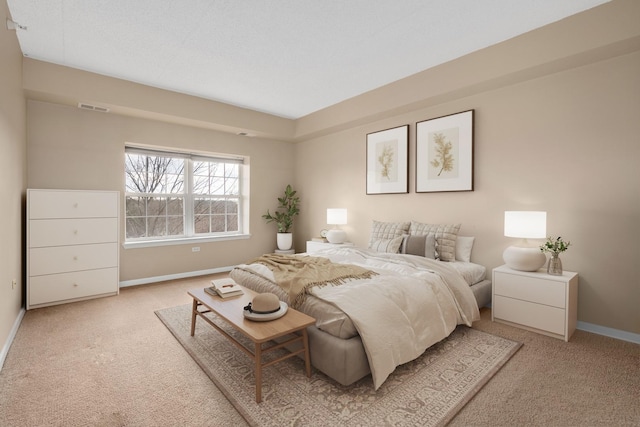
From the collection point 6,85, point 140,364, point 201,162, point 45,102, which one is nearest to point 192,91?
point 201,162

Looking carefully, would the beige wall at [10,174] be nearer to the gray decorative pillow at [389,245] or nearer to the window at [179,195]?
the window at [179,195]

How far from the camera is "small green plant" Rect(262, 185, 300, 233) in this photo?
6.03m

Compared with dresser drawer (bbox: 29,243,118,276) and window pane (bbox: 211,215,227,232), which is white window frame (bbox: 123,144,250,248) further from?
dresser drawer (bbox: 29,243,118,276)

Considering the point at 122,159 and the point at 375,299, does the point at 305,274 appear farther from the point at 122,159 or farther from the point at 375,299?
the point at 122,159

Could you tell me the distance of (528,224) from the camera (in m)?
2.93

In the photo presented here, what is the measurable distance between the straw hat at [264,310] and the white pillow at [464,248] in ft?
8.12

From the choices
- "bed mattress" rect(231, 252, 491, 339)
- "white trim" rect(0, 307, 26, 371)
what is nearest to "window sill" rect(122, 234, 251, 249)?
"white trim" rect(0, 307, 26, 371)

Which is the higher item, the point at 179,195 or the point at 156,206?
the point at 179,195

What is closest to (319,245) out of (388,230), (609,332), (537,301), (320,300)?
(388,230)

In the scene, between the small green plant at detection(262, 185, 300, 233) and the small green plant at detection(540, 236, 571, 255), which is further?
the small green plant at detection(262, 185, 300, 233)

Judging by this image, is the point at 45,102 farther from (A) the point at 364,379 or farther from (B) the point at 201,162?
(A) the point at 364,379

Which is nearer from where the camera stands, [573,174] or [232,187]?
[573,174]

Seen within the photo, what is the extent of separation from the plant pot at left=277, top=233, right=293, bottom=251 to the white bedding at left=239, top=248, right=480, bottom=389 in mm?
2640

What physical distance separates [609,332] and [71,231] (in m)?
5.80
